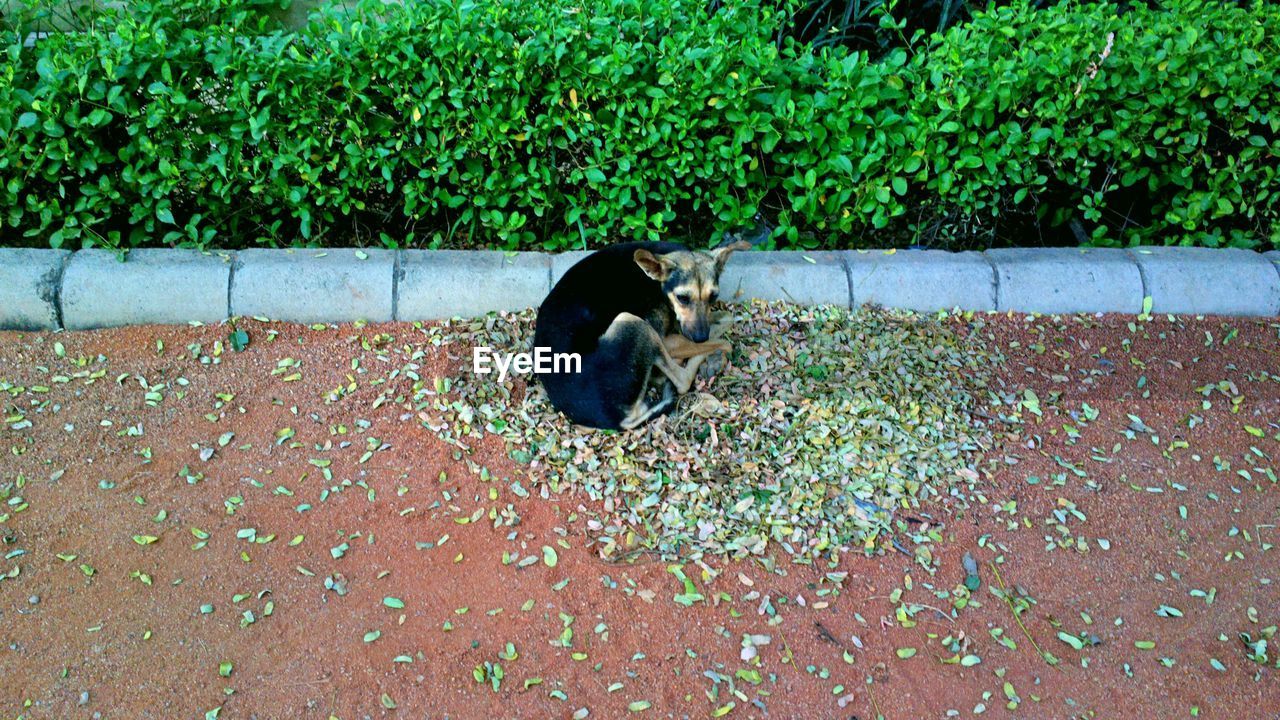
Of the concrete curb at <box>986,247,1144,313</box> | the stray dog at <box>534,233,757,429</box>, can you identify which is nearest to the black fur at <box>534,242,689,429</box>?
the stray dog at <box>534,233,757,429</box>

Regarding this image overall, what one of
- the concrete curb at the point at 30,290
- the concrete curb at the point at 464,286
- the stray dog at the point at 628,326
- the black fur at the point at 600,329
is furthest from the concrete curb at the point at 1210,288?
the concrete curb at the point at 30,290

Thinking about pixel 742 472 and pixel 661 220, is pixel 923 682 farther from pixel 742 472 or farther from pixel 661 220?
pixel 661 220

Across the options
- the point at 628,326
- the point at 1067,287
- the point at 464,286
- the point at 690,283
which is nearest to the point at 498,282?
the point at 464,286

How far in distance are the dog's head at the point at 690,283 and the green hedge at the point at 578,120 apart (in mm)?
732

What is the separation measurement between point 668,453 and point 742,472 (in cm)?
34

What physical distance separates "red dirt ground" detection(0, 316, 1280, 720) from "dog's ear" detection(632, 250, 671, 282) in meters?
1.07

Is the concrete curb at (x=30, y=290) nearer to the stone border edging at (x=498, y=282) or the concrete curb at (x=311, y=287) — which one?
the stone border edging at (x=498, y=282)

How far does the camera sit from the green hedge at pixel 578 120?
4.64m

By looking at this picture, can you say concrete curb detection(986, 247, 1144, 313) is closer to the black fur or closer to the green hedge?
the green hedge

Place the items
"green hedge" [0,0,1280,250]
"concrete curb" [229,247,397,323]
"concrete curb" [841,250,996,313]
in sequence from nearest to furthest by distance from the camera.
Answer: "green hedge" [0,0,1280,250]
"concrete curb" [229,247,397,323]
"concrete curb" [841,250,996,313]

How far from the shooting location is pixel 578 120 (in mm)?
4773

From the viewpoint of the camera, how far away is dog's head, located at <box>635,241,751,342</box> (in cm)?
422

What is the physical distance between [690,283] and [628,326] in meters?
0.36

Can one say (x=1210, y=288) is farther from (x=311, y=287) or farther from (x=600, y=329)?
(x=311, y=287)
